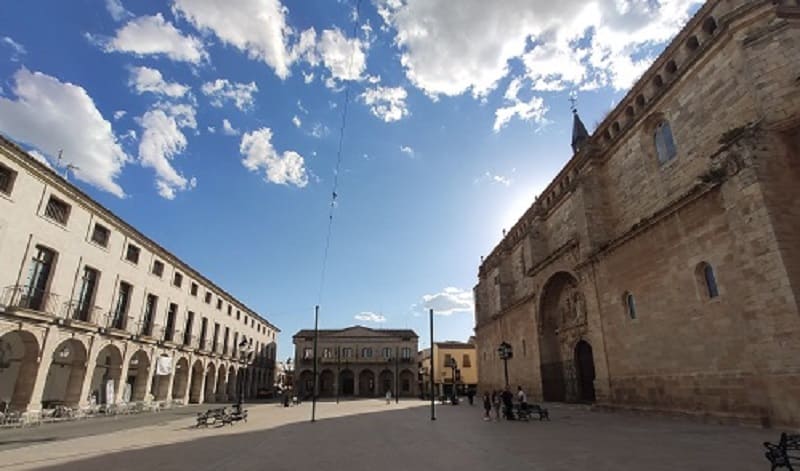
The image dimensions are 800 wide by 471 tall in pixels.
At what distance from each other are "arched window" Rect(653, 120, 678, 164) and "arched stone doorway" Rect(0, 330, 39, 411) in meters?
28.0

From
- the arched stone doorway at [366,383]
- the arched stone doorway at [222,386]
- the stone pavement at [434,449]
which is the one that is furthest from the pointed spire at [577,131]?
the arched stone doorway at [366,383]

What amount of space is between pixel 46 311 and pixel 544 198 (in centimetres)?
2970

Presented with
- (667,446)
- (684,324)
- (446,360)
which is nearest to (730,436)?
(667,446)

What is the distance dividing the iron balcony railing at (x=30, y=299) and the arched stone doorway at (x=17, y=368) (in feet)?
4.17

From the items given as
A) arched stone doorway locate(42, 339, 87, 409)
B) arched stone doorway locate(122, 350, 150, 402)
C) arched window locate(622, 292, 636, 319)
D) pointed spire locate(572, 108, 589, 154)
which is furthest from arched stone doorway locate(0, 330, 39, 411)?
pointed spire locate(572, 108, 589, 154)

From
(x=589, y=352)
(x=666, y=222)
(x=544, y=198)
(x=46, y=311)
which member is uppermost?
(x=544, y=198)

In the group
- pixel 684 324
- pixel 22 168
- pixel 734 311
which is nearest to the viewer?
pixel 734 311

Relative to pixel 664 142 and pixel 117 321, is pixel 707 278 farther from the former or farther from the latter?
pixel 117 321

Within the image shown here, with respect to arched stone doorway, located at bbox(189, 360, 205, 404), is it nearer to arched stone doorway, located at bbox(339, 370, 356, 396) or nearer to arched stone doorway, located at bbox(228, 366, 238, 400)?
arched stone doorway, located at bbox(228, 366, 238, 400)

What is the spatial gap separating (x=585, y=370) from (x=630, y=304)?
7.38 m

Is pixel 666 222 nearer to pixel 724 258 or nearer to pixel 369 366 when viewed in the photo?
pixel 724 258

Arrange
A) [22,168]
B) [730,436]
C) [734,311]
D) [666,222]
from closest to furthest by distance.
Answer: [730,436] < [734,311] < [666,222] < [22,168]

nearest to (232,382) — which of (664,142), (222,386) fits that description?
(222,386)

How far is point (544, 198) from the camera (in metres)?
29.9
